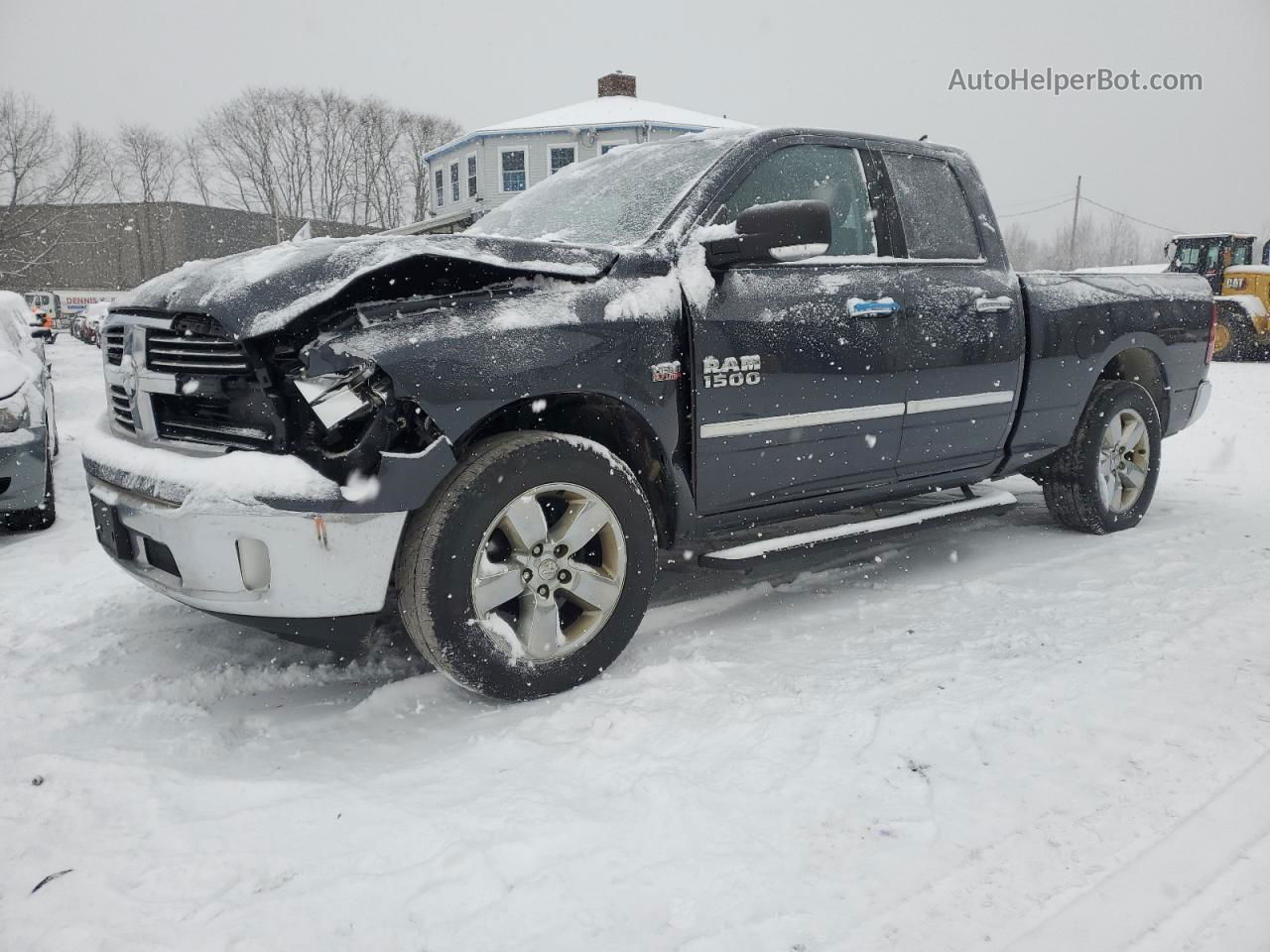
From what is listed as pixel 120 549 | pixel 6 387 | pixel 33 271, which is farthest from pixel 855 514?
pixel 33 271

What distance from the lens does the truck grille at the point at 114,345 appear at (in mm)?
2990

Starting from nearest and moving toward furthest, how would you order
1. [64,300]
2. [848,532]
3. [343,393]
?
1. [343,393]
2. [848,532]
3. [64,300]

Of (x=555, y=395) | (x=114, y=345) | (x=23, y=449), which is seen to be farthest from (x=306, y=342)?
(x=23, y=449)

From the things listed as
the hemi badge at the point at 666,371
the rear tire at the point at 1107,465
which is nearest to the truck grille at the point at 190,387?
the hemi badge at the point at 666,371

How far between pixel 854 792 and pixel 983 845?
329 mm

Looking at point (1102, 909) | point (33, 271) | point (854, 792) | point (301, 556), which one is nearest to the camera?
point (1102, 909)

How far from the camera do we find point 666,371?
2.95m

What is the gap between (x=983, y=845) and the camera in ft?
6.62

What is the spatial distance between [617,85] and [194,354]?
102 feet

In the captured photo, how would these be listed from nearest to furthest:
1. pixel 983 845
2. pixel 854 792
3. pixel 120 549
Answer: pixel 983 845, pixel 854 792, pixel 120 549

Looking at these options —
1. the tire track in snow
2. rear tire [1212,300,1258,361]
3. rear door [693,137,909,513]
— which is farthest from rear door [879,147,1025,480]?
rear tire [1212,300,1258,361]

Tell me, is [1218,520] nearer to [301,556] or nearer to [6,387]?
[301,556]

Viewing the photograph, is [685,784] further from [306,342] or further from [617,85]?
[617,85]

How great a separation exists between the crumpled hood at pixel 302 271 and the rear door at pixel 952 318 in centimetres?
157
